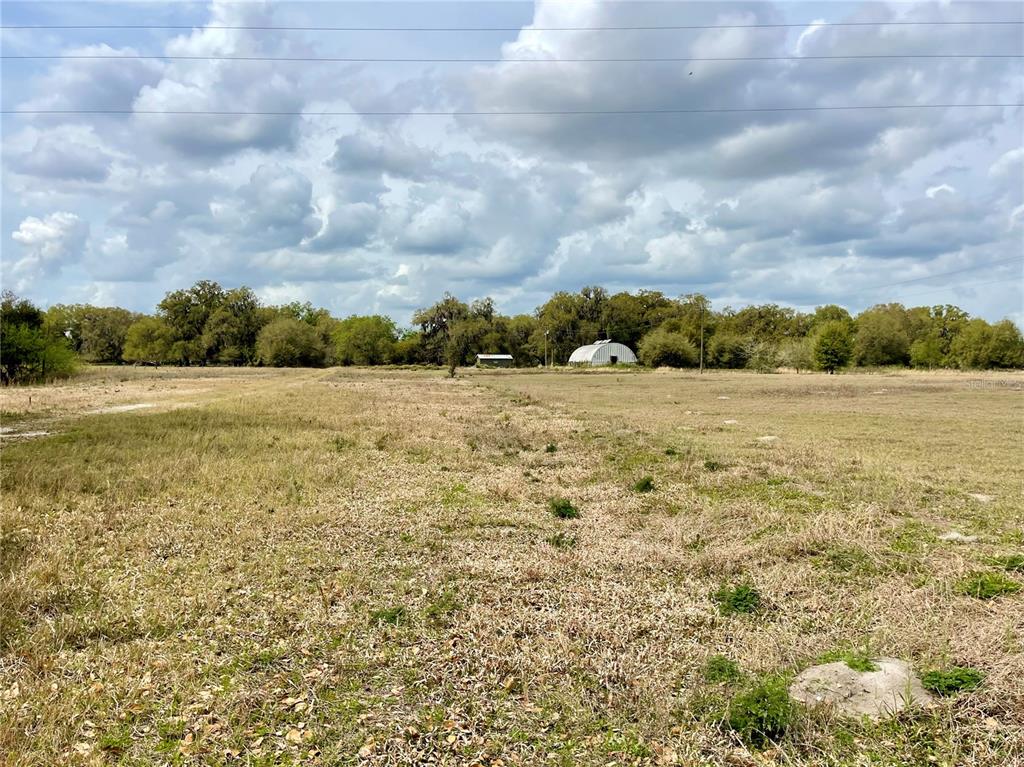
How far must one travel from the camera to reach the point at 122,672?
5.74 metres

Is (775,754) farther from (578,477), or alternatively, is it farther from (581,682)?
(578,477)

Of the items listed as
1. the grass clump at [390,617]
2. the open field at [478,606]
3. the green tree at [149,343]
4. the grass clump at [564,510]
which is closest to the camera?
the open field at [478,606]

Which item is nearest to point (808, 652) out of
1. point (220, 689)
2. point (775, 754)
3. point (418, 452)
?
point (775, 754)

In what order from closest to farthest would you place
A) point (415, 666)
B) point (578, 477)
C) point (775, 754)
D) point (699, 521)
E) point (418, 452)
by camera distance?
point (775, 754), point (415, 666), point (699, 521), point (578, 477), point (418, 452)

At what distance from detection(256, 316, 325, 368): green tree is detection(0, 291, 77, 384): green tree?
250 feet

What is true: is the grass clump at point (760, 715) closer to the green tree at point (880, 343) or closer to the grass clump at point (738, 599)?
the grass clump at point (738, 599)

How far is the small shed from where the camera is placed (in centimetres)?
14000

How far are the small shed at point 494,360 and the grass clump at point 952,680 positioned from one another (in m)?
132

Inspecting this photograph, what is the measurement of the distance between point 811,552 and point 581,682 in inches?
203

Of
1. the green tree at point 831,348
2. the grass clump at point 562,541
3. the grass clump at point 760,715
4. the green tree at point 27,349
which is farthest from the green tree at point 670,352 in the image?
the grass clump at point 760,715

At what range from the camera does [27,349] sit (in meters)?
49.5

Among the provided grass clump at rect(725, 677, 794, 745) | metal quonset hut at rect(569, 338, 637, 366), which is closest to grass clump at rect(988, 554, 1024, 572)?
grass clump at rect(725, 677, 794, 745)

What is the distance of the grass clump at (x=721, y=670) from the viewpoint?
18.6 ft

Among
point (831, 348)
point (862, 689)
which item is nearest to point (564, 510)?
point (862, 689)
